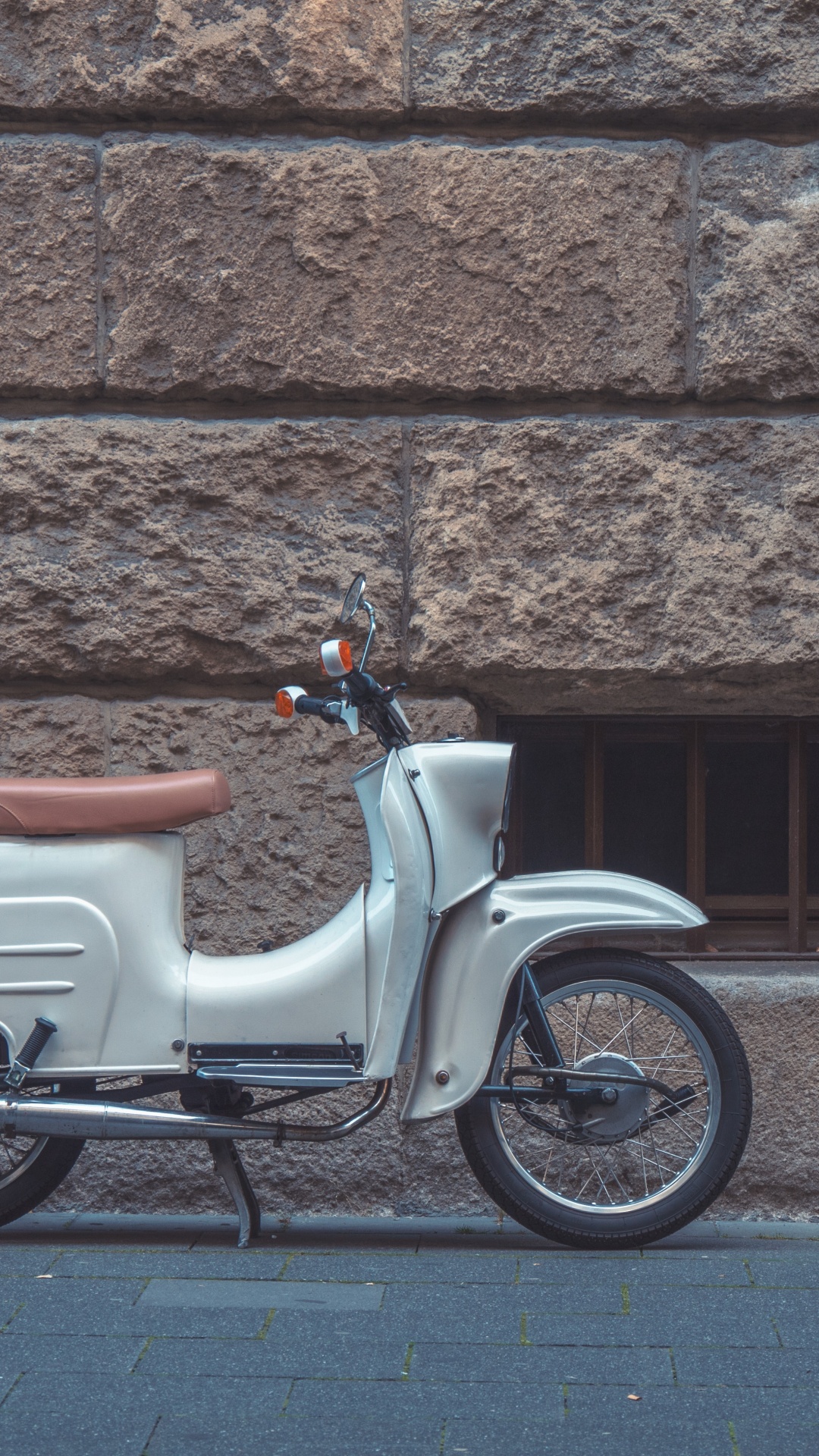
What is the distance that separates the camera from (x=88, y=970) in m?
3.09

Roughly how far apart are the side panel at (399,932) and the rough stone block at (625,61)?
1.80 metres

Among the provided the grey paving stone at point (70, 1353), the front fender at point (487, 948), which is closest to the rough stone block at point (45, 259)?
the front fender at point (487, 948)

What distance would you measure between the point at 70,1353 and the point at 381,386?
227 centimetres

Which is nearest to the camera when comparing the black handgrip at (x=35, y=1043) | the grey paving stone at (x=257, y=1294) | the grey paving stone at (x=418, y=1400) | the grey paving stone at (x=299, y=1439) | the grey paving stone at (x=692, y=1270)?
→ the grey paving stone at (x=299, y=1439)

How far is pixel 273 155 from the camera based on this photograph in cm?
363

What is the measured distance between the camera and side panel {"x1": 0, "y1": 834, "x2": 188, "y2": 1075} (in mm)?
3084

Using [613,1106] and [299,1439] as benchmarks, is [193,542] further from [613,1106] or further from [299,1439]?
[299,1439]

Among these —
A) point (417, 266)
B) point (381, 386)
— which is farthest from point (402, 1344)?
point (417, 266)

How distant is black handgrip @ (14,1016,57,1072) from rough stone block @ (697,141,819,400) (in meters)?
2.15

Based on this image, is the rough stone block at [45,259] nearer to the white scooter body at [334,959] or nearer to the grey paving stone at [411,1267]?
the white scooter body at [334,959]

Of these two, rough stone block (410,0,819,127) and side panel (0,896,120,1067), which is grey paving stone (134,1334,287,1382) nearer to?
side panel (0,896,120,1067)

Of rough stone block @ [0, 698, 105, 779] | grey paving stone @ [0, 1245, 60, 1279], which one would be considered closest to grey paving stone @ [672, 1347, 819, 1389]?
grey paving stone @ [0, 1245, 60, 1279]

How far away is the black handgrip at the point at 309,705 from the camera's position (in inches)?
120

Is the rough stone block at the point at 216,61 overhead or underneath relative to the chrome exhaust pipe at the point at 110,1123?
overhead
